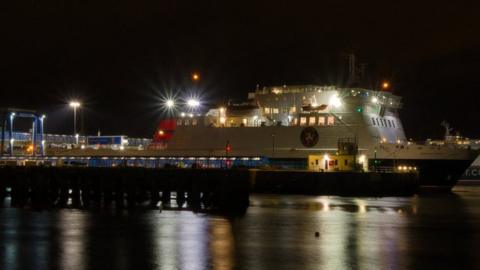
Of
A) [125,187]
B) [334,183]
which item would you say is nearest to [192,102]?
[334,183]

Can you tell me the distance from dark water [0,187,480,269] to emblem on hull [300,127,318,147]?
68.6 feet

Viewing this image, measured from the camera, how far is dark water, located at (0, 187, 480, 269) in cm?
1895

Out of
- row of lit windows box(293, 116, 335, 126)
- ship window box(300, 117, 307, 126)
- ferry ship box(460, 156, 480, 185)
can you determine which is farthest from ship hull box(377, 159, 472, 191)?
ferry ship box(460, 156, 480, 185)

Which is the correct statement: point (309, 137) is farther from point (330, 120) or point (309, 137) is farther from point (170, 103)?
point (170, 103)

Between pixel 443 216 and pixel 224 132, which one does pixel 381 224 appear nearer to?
pixel 443 216

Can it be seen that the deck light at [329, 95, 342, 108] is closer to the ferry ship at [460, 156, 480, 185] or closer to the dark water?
the dark water

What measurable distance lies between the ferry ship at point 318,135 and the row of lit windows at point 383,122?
0.06 feet

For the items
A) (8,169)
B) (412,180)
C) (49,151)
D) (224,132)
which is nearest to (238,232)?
(8,169)

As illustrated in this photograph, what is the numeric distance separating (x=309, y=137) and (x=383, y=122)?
7.71 m

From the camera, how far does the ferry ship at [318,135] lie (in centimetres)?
5384

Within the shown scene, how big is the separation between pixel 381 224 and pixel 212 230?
7.78 meters

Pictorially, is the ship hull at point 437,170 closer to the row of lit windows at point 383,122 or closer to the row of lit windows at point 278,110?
the row of lit windows at point 383,122

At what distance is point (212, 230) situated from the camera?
2538 centimetres

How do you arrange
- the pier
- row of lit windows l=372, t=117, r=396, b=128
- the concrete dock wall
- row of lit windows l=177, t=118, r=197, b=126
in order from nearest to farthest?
the pier < the concrete dock wall < row of lit windows l=372, t=117, r=396, b=128 < row of lit windows l=177, t=118, r=197, b=126
